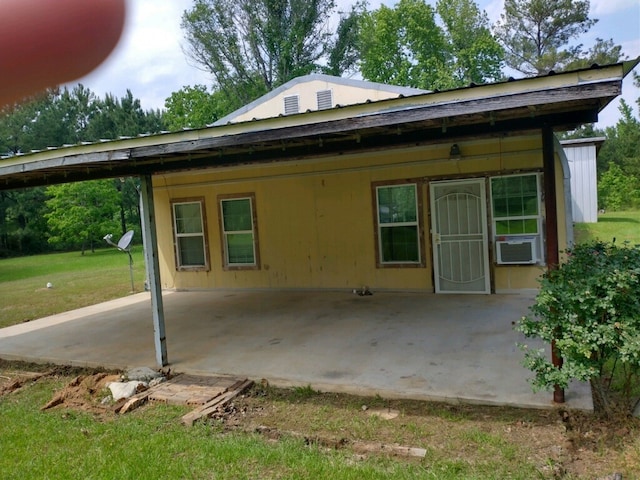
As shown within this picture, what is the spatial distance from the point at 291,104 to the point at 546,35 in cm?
1842

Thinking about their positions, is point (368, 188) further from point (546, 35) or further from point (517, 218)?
point (546, 35)

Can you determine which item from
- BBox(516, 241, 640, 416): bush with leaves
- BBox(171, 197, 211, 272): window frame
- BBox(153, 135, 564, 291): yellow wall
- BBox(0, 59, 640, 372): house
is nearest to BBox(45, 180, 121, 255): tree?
BBox(171, 197, 211, 272): window frame

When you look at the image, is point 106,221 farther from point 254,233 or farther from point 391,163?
point 391,163

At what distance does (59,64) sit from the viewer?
0.52m

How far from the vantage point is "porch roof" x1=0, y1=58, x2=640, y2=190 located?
309cm

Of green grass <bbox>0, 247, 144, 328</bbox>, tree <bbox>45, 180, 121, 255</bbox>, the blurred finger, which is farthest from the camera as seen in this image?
tree <bbox>45, 180, 121, 255</bbox>

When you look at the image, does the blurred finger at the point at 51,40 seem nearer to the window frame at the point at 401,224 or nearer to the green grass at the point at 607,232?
the window frame at the point at 401,224

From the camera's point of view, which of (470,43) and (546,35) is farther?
(470,43)

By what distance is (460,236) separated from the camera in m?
7.65

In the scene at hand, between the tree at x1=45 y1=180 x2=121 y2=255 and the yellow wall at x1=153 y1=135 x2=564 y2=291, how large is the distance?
1692cm

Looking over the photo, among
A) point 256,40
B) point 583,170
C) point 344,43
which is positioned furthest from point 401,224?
point 256,40

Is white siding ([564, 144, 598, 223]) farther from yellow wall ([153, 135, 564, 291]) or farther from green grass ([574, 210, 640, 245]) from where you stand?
yellow wall ([153, 135, 564, 291])

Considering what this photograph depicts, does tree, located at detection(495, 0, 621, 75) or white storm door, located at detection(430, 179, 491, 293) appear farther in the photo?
tree, located at detection(495, 0, 621, 75)

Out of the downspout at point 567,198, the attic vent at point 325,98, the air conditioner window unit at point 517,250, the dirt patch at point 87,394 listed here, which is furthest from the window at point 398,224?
the attic vent at point 325,98
